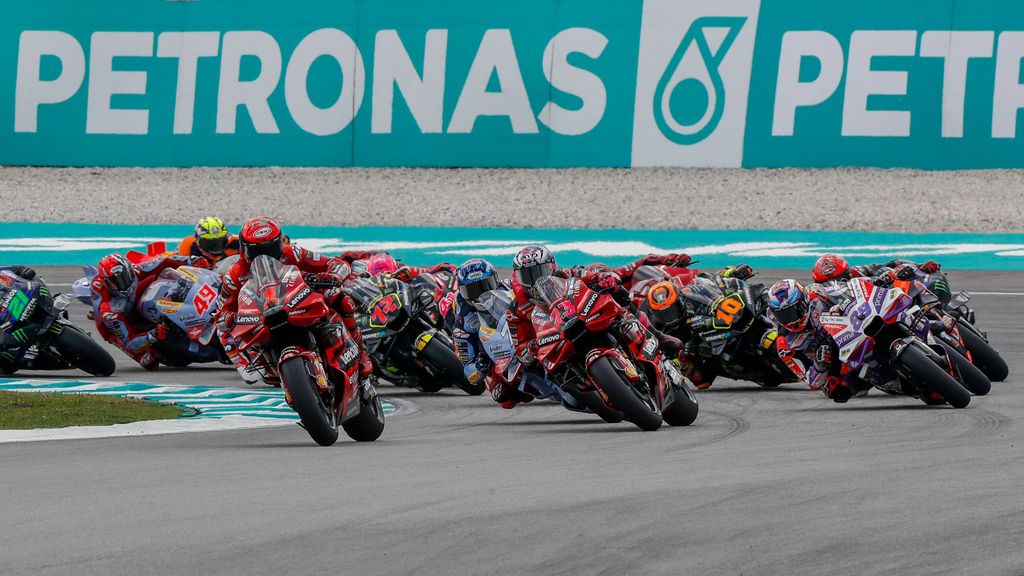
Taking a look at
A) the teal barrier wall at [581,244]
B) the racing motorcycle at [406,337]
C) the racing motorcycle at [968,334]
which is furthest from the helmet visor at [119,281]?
the teal barrier wall at [581,244]

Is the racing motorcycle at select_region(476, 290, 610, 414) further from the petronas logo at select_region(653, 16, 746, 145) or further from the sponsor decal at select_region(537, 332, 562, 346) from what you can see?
the petronas logo at select_region(653, 16, 746, 145)

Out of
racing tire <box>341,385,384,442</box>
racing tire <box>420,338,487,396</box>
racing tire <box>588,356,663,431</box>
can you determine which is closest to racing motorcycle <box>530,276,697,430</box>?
racing tire <box>588,356,663,431</box>

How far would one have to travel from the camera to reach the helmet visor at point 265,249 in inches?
410

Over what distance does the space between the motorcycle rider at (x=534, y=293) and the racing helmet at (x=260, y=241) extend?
2093 millimetres

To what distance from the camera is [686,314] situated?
47.9ft

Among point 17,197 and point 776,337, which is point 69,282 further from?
point 776,337

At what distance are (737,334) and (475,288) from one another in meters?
2.41

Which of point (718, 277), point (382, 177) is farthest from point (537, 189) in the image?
point (718, 277)

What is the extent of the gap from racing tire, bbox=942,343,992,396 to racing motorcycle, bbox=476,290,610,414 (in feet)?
9.90

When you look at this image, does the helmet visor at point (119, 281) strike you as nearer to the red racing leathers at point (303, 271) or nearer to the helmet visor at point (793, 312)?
the red racing leathers at point (303, 271)

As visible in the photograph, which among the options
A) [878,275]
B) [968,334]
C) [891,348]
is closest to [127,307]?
[878,275]

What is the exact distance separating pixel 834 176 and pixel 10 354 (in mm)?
15225

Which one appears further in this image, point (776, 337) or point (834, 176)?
point (834, 176)

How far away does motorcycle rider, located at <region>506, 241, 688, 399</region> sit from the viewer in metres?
11.4
